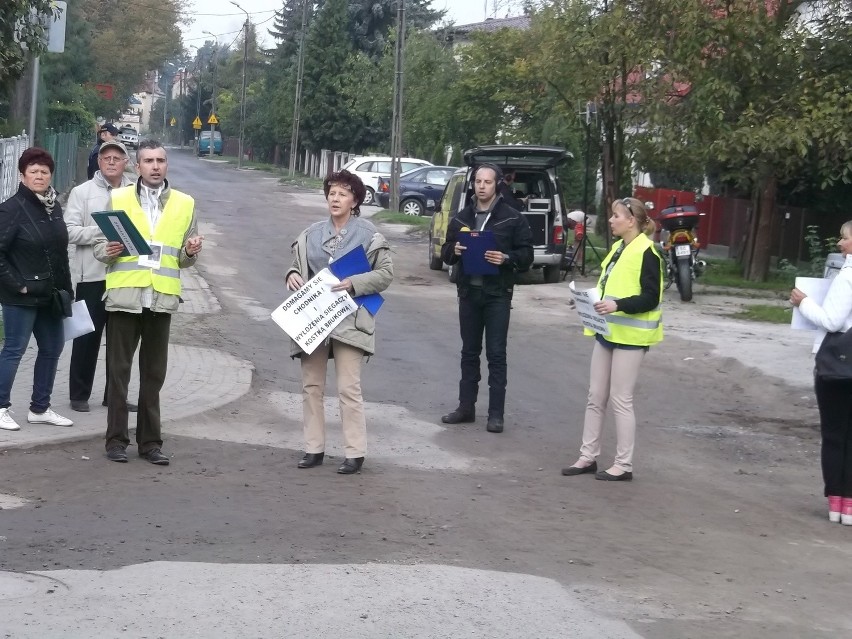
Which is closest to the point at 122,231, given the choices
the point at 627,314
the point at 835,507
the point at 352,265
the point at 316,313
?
the point at 316,313

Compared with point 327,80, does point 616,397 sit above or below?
below

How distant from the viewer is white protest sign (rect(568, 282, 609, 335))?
8.20 m

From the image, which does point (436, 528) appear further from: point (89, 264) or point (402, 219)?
point (402, 219)

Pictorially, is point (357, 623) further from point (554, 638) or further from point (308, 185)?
point (308, 185)

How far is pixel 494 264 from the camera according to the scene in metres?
9.39

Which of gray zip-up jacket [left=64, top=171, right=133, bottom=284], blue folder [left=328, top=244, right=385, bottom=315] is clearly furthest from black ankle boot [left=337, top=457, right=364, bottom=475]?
gray zip-up jacket [left=64, top=171, right=133, bottom=284]

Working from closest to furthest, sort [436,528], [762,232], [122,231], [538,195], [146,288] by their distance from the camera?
[436,528] < [122,231] < [146,288] < [538,195] < [762,232]

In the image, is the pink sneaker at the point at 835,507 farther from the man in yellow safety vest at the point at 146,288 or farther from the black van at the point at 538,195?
the black van at the point at 538,195

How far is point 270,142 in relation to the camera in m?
83.1

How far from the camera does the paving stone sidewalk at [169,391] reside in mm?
8367

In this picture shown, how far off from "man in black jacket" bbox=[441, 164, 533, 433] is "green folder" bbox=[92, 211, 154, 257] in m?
2.67

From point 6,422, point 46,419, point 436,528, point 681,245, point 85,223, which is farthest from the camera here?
point 681,245

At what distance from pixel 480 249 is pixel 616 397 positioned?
5.82ft

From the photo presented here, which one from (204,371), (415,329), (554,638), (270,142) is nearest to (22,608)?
(554,638)
